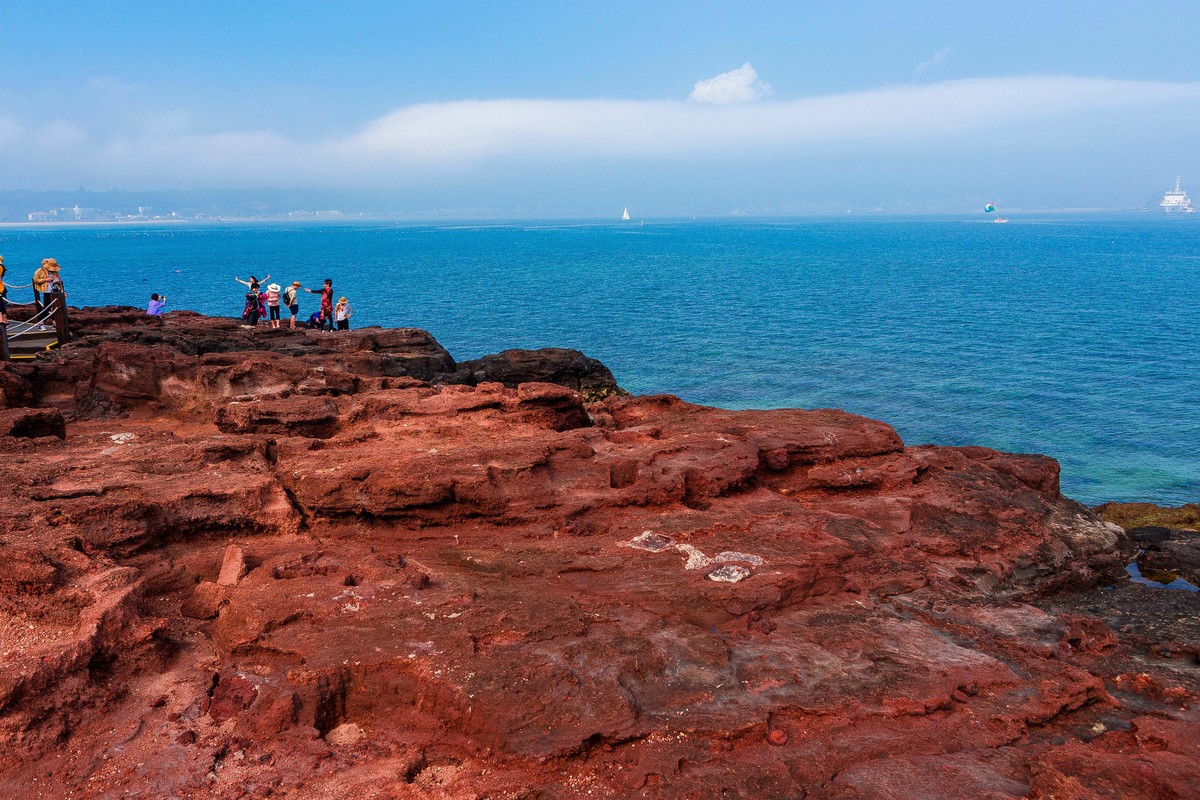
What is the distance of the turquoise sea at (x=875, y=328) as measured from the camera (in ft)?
129

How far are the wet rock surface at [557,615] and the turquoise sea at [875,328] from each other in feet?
67.5

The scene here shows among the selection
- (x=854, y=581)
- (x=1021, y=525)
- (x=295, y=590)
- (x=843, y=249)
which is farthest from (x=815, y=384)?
(x=843, y=249)

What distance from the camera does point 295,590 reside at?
34.2 ft

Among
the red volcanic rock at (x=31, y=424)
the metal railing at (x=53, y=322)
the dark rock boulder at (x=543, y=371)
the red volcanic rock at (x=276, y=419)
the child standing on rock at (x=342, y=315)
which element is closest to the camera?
the red volcanic rock at (x=31, y=424)

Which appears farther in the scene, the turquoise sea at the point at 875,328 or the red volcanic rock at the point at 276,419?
the turquoise sea at the point at 875,328

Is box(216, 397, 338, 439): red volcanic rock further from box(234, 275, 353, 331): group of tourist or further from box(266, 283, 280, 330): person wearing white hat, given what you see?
box(266, 283, 280, 330): person wearing white hat

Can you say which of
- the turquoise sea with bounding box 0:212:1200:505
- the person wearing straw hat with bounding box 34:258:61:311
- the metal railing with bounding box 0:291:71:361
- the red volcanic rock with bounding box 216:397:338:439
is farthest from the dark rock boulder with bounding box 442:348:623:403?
the red volcanic rock with bounding box 216:397:338:439

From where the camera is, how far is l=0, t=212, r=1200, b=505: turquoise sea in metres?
39.3

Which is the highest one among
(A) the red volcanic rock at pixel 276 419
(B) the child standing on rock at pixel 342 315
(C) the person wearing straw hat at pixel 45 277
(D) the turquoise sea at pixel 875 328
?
(C) the person wearing straw hat at pixel 45 277

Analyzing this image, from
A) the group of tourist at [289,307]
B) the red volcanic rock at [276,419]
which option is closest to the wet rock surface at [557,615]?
the red volcanic rock at [276,419]

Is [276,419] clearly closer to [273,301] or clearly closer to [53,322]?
[53,322]

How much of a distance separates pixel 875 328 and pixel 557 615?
61659 mm

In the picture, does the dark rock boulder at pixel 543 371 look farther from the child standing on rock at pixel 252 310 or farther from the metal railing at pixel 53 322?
the metal railing at pixel 53 322

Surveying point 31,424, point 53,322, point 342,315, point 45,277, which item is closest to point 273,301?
point 342,315
